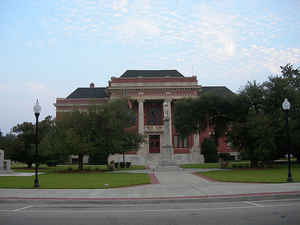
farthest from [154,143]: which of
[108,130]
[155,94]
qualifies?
[108,130]

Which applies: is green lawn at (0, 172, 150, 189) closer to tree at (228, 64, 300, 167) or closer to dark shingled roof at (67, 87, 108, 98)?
tree at (228, 64, 300, 167)

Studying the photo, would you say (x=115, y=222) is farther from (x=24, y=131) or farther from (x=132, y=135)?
(x=24, y=131)

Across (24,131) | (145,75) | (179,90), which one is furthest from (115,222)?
(145,75)

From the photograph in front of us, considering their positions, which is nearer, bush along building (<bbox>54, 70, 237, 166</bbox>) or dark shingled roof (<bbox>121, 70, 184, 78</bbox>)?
bush along building (<bbox>54, 70, 237, 166</bbox>)

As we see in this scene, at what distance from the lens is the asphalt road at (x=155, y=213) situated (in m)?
8.34

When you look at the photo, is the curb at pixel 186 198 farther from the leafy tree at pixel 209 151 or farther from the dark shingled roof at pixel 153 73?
the dark shingled roof at pixel 153 73

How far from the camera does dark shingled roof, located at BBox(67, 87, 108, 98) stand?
244 feet

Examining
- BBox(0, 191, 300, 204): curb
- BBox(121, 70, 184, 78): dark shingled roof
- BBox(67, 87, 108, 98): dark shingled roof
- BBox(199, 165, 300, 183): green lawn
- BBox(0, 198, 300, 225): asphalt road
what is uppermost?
BBox(121, 70, 184, 78): dark shingled roof

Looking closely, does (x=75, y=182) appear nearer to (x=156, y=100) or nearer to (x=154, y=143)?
(x=154, y=143)

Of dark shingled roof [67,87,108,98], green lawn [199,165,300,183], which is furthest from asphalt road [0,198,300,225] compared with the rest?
dark shingled roof [67,87,108,98]

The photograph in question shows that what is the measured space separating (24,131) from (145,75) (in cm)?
3332

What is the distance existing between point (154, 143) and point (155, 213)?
55.4 metres

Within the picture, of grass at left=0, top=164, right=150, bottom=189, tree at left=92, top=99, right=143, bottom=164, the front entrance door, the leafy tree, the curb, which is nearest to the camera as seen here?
the curb

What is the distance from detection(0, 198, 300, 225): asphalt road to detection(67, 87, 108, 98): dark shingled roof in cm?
6326
